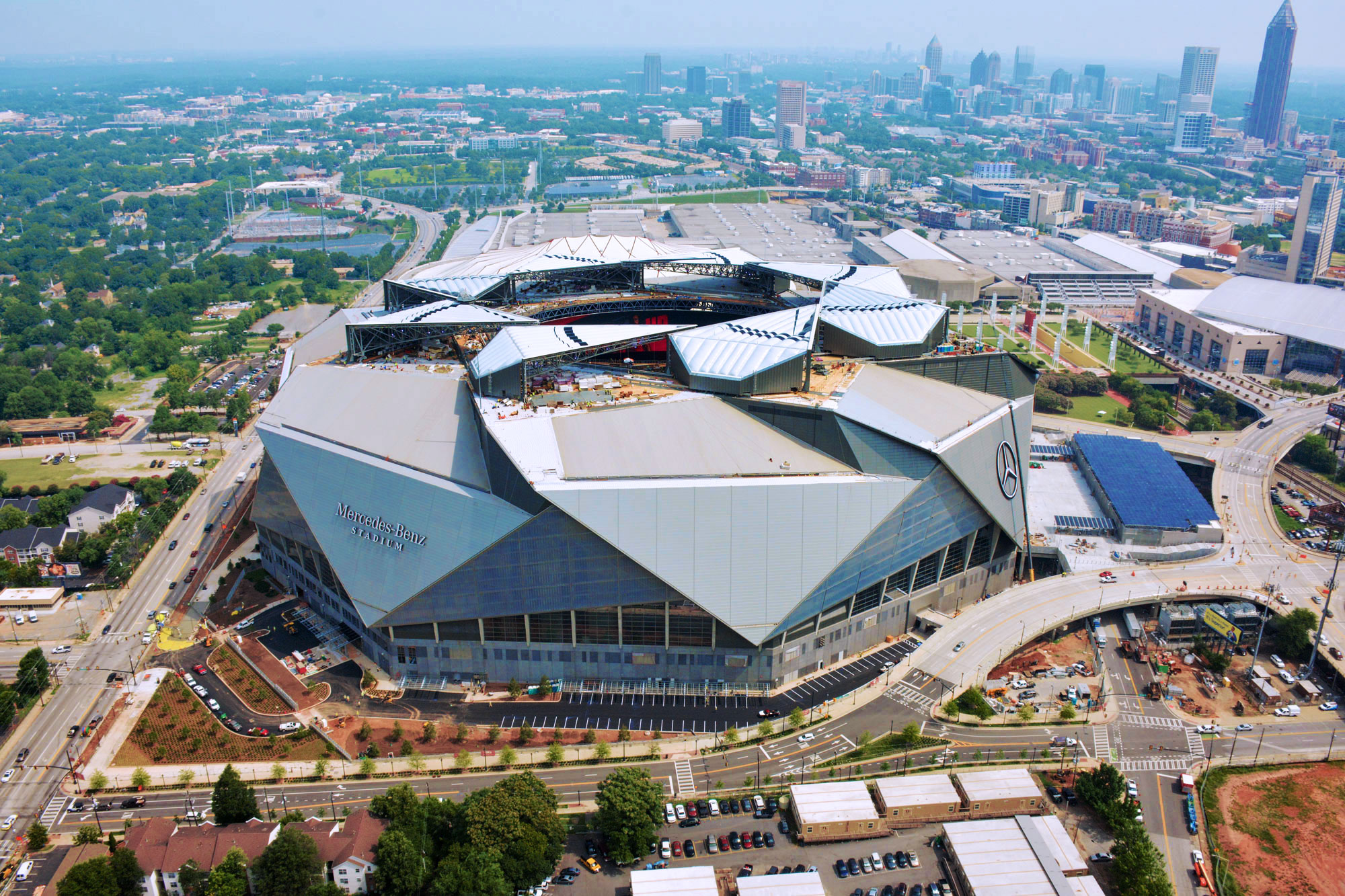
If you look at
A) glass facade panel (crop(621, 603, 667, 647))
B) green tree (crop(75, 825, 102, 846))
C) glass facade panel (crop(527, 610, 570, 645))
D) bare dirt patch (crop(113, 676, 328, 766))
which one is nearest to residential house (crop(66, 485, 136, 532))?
bare dirt patch (crop(113, 676, 328, 766))

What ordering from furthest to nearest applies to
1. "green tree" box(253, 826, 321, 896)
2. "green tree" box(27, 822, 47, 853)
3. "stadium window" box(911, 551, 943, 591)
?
"stadium window" box(911, 551, 943, 591)
"green tree" box(27, 822, 47, 853)
"green tree" box(253, 826, 321, 896)

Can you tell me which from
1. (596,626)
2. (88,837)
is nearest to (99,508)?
(88,837)

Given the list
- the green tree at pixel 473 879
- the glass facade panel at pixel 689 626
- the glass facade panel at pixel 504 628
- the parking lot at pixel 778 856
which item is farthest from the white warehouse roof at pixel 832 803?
the glass facade panel at pixel 504 628

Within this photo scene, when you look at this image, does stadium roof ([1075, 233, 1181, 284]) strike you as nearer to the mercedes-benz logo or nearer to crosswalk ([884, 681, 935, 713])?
the mercedes-benz logo

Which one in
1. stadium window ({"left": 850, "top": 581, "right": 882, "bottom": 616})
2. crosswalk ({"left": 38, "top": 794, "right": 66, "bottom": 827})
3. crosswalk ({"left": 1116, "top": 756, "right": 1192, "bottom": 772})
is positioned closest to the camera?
crosswalk ({"left": 38, "top": 794, "right": 66, "bottom": 827})

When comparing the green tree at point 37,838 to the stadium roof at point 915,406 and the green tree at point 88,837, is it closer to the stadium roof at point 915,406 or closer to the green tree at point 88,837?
the green tree at point 88,837

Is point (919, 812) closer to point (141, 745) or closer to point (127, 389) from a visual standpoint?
point (141, 745)

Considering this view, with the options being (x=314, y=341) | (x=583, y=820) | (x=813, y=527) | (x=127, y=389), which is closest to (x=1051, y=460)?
(x=813, y=527)
